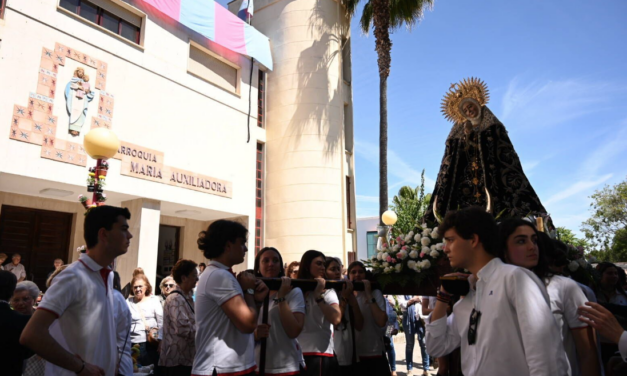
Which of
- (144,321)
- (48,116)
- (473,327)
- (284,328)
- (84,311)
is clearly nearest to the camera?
(473,327)

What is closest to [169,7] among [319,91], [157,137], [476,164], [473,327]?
[157,137]

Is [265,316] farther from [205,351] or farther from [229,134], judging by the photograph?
[229,134]

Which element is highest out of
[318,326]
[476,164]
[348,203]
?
[348,203]

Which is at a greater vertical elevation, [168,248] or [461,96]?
[461,96]

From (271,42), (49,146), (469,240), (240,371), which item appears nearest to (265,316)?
(240,371)

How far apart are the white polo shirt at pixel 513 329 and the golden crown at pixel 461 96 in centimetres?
487

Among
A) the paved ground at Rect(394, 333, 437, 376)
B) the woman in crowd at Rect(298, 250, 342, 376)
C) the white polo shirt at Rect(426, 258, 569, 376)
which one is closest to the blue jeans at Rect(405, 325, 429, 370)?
the paved ground at Rect(394, 333, 437, 376)

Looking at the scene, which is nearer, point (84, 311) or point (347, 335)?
point (84, 311)

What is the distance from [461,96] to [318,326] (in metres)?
4.37

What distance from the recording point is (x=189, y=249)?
52.7 ft

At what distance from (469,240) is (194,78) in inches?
523

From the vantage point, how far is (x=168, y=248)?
627 inches

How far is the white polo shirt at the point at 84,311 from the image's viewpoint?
2.41 m

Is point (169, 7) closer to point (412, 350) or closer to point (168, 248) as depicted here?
point (168, 248)
